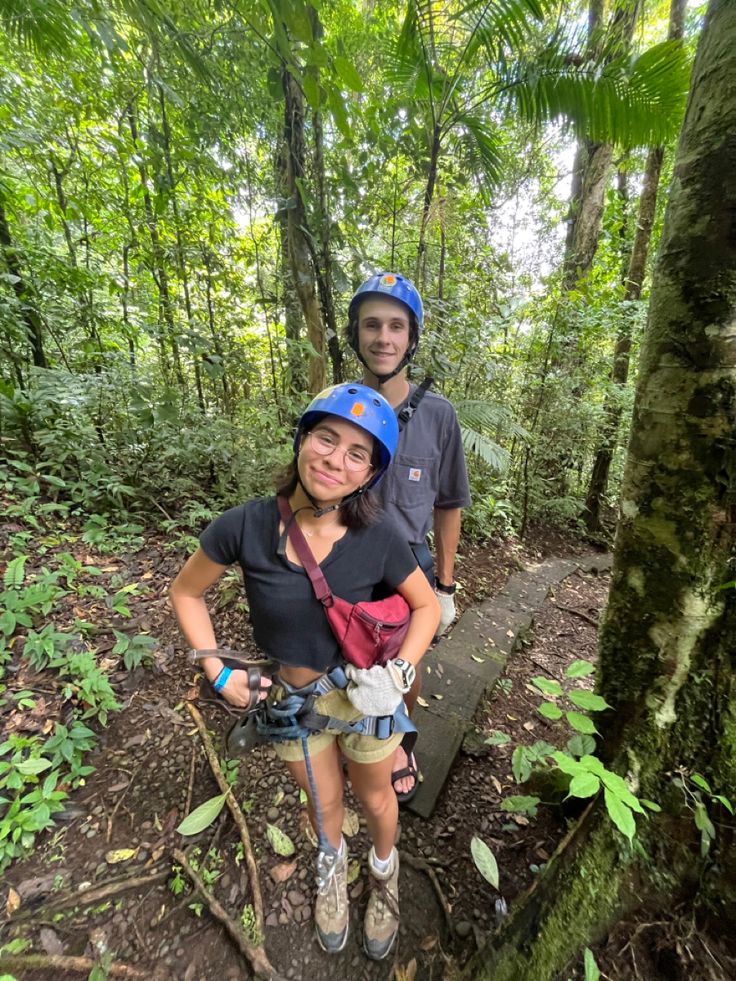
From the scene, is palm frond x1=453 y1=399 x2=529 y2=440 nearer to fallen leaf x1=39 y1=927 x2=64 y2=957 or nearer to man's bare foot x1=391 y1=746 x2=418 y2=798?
man's bare foot x1=391 y1=746 x2=418 y2=798

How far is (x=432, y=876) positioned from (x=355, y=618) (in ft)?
5.26

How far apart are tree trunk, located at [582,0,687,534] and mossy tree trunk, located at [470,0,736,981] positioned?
494 centimetres

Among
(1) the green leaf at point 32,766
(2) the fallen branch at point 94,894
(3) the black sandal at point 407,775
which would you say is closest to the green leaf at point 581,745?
(3) the black sandal at point 407,775

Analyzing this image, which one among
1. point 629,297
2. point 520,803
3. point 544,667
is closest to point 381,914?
point 520,803

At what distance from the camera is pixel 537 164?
22.8 ft

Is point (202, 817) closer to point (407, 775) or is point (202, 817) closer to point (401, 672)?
point (407, 775)

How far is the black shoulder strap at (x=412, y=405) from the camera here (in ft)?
7.12

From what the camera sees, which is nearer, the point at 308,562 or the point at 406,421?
the point at 308,562

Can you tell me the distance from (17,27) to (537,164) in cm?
721

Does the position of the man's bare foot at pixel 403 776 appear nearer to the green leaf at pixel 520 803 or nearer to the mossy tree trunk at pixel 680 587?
the green leaf at pixel 520 803

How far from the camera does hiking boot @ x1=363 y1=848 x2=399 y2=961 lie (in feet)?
5.77

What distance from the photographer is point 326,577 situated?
1.46 metres

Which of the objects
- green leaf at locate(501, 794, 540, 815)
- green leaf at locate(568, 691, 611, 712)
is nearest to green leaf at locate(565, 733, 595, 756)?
green leaf at locate(568, 691, 611, 712)

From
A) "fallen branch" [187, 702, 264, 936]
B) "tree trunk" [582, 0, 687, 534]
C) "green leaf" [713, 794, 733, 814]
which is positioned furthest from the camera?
"tree trunk" [582, 0, 687, 534]
